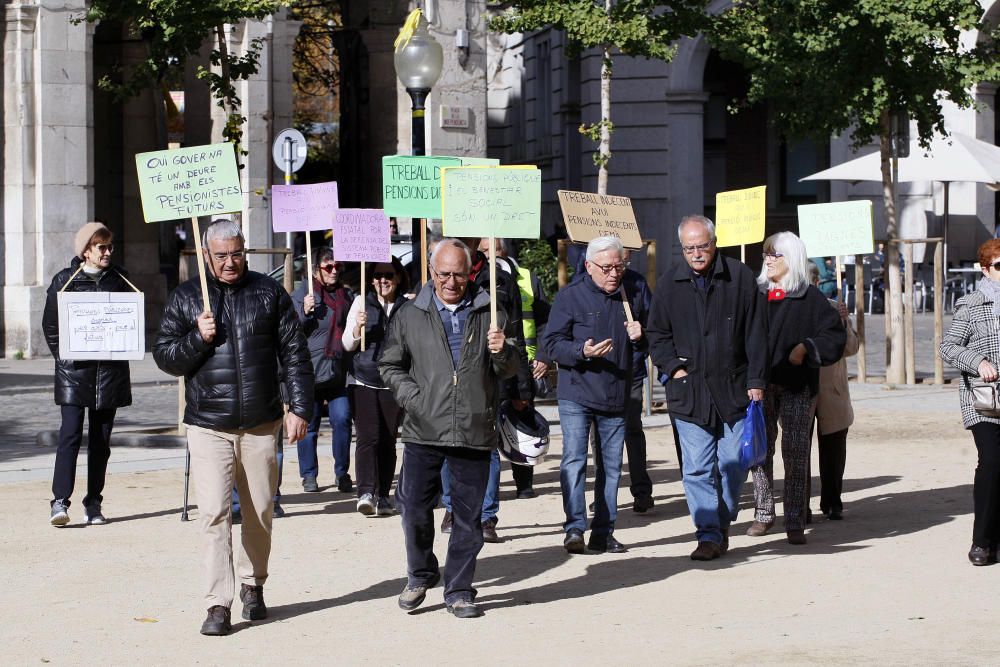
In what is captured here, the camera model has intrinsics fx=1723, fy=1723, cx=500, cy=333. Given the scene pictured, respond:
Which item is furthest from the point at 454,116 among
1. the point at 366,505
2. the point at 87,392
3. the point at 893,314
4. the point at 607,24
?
the point at 87,392

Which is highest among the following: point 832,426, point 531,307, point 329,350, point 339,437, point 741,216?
point 741,216

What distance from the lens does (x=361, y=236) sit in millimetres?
12180

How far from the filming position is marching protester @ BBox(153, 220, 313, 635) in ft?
25.1

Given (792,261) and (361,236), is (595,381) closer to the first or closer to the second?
(792,261)

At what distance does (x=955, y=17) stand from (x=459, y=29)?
688 cm

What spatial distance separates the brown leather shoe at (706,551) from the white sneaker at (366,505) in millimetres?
2408

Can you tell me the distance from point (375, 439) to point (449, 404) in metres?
3.06

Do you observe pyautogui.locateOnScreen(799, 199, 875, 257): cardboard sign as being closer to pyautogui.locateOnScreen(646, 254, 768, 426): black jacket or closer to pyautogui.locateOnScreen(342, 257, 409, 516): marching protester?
pyautogui.locateOnScreen(342, 257, 409, 516): marching protester

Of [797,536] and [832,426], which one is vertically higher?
[832,426]

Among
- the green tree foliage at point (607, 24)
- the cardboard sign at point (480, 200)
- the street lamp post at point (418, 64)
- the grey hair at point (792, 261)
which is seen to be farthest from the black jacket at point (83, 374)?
the green tree foliage at point (607, 24)

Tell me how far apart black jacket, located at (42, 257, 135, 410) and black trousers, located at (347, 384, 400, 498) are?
57.3 inches

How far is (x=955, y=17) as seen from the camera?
18.8m

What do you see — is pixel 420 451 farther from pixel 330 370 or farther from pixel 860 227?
pixel 860 227

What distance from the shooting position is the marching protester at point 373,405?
10.8 meters
